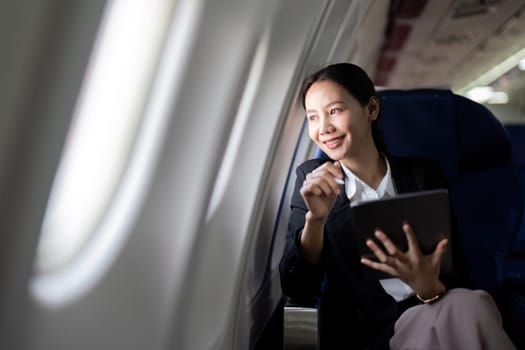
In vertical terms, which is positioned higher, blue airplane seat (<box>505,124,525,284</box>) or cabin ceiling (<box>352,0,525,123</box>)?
cabin ceiling (<box>352,0,525,123</box>)

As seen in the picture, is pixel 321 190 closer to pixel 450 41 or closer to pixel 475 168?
pixel 475 168

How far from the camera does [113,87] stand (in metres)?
1.22

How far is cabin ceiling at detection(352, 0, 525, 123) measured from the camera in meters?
6.07

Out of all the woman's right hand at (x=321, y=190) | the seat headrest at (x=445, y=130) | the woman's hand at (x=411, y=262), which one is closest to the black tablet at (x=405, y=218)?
the woman's hand at (x=411, y=262)

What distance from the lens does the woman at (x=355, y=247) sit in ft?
4.14

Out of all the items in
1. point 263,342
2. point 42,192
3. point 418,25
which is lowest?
point 263,342

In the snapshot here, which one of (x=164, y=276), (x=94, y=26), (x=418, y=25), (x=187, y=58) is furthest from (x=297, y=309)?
(x=418, y=25)

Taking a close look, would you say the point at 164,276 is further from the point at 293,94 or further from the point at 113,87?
the point at 293,94

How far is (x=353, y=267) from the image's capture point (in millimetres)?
1545

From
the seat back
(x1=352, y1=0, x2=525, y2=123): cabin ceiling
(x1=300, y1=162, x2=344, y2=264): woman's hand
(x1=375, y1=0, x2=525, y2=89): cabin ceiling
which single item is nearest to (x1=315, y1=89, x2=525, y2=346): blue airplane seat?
the seat back

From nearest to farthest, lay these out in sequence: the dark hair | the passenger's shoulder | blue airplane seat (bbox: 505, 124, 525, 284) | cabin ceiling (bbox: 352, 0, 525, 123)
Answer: the dark hair → the passenger's shoulder → blue airplane seat (bbox: 505, 124, 525, 284) → cabin ceiling (bbox: 352, 0, 525, 123)

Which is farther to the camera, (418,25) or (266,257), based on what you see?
(418,25)

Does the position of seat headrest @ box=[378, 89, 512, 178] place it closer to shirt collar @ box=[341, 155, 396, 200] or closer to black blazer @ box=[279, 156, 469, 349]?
black blazer @ box=[279, 156, 469, 349]

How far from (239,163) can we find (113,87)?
1.89 feet
